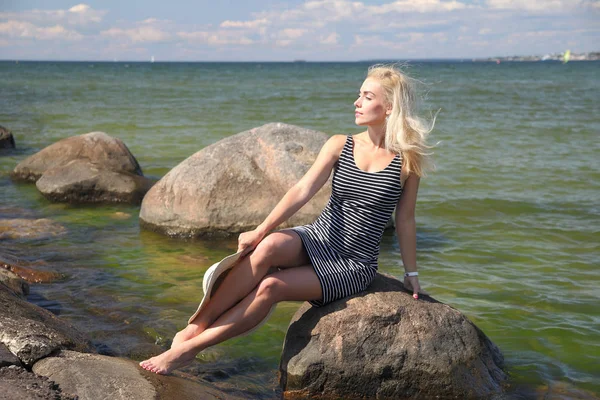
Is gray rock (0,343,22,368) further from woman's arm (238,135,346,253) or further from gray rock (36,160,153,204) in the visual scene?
gray rock (36,160,153,204)

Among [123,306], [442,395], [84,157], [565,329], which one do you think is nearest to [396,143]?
[442,395]

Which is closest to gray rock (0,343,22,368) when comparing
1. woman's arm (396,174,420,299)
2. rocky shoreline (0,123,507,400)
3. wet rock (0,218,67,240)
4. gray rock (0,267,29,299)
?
rocky shoreline (0,123,507,400)

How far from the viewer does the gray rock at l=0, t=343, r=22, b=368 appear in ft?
12.5

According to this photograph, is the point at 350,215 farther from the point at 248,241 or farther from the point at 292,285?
the point at 248,241

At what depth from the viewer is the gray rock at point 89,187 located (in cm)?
1086

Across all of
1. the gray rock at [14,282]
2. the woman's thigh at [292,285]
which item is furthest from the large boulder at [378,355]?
the gray rock at [14,282]

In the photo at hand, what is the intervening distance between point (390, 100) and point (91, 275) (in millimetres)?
4090

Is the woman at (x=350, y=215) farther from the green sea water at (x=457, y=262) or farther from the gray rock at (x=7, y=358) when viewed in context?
the gray rock at (x=7, y=358)

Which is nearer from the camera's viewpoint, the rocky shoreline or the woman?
the rocky shoreline

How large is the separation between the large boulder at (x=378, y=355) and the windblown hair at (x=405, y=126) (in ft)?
3.16

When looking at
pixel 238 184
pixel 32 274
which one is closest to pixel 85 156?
pixel 238 184

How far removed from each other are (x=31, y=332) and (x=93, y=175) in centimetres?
706

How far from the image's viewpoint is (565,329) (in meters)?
6.36

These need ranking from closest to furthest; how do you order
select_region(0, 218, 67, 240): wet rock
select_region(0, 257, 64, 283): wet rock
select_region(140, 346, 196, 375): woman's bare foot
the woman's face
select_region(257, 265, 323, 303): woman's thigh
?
select_region(140, 346, 196, 375): woman's bare foot → select_region(257, 265, 323, 303): woman's thigh → the woman's face → select_region(0, 257, 64, 283): wet rock → select_region(0, 218, 67, 240): wet rock
